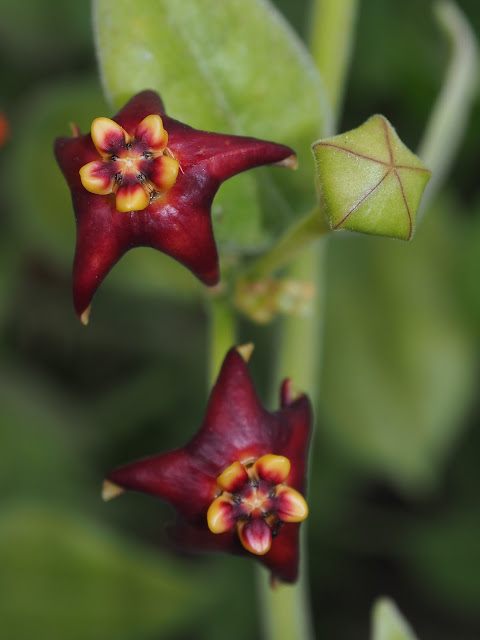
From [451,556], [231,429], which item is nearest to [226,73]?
[231,429]

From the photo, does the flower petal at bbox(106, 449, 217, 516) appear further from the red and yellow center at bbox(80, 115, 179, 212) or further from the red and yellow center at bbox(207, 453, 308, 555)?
the red and yellow center at bbox(80, 115, 179, 212)

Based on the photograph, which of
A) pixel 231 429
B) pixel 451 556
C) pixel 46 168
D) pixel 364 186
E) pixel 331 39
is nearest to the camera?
pixel 364 186

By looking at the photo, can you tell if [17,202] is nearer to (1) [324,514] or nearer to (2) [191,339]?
(2) [191,339]

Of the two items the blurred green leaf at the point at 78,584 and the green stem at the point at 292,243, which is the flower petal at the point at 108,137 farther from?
the blurred green leaf at the point at 78,584

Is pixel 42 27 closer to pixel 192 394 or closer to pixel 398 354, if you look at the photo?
pixel 192 394

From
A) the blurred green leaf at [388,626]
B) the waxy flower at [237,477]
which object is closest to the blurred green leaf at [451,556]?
the blurred green leaf at [388,626]
